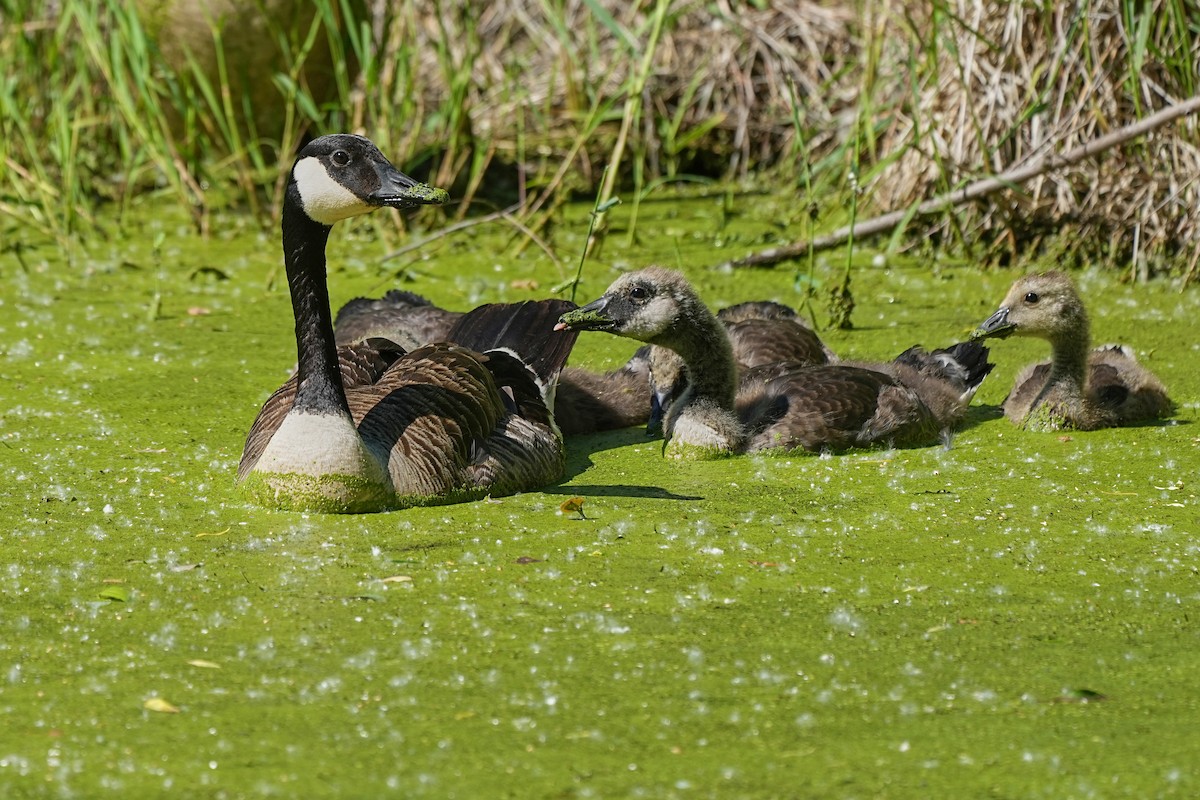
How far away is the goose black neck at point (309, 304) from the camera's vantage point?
18.4 ft

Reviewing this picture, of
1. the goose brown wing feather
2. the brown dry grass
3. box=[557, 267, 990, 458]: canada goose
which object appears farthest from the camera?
the brown dry grass

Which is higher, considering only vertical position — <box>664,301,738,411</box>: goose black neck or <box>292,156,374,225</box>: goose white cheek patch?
<box>292,156,374,225</box>: goose white cheek patch

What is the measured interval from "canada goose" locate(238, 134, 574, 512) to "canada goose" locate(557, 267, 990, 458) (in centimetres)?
56

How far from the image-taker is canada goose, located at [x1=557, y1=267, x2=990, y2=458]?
6.38 meters

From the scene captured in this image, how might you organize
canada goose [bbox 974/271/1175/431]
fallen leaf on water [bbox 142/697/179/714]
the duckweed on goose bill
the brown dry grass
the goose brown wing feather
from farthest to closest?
the brown dry grass
the goose brown wing feather
canada goose [bbox 974/271/1175/431]
fallen leaf on water [bbox 142/697/179/714]
the duckweed on goose bill

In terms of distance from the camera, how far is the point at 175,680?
13.1ft

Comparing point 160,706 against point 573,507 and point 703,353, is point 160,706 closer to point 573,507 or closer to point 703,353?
point 573,507

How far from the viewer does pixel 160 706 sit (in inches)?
150

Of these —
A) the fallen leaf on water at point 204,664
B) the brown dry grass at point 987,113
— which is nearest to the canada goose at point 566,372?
the brown dry grass at point 987,113

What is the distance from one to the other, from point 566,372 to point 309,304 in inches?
73.9

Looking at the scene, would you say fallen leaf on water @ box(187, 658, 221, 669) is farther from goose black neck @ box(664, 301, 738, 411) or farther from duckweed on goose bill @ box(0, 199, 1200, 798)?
goose black neck @ box(664, 301, 738, 411)

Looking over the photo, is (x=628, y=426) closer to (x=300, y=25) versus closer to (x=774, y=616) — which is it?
(x=774, y=616)

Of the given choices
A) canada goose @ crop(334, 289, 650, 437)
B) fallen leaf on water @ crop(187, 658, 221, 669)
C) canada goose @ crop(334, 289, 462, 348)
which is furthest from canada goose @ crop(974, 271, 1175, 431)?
fallen leaf on water @ crop(187, 658, 221, 669)

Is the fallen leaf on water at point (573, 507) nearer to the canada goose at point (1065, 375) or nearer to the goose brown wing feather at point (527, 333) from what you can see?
the goose brown wing feather at point (527, 333)
